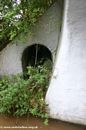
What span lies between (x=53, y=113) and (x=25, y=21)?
1507mm

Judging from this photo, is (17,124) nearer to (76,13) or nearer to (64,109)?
(64,109)

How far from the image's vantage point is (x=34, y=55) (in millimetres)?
5625

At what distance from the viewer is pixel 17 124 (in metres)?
4.66

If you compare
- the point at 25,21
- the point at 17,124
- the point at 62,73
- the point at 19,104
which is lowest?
the point at 17,124

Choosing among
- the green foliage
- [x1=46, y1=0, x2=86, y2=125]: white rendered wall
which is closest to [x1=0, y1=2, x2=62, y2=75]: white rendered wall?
the green foliage

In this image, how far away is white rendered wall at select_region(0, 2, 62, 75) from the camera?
4.91 meters

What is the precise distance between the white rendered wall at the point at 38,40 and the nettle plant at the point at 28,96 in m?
0.47

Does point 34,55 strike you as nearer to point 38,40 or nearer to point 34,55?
point 34,55

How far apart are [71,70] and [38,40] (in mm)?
996

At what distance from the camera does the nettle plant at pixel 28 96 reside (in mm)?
4531

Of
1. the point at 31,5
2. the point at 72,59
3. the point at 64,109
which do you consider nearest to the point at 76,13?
the point at 72,59

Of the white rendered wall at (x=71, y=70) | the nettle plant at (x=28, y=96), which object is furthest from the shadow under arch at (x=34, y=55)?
the white rendered wall at (x=71, y=70)

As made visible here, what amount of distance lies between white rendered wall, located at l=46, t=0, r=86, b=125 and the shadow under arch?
879 millimetres

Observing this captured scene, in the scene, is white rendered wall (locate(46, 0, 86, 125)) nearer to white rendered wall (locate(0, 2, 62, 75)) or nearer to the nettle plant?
the nettle plant
